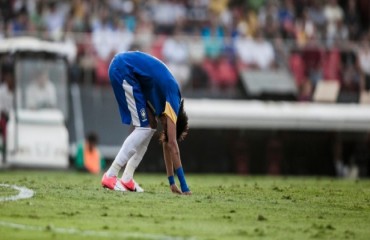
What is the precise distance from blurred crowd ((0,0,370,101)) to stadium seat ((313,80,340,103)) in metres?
0.15

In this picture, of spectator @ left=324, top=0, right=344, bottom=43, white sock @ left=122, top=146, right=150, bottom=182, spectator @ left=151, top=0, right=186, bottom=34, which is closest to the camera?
white sock @ left=122, top=146, right=150, bottom=182

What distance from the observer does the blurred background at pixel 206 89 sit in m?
31.0

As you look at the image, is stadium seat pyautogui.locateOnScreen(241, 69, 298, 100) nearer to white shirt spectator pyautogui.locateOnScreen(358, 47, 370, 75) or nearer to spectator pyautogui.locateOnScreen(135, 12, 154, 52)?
white shirt spectator pyautogui.locateOnScreen(358, 47, 370, 75)

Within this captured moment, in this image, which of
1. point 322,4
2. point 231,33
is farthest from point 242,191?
point 322,4

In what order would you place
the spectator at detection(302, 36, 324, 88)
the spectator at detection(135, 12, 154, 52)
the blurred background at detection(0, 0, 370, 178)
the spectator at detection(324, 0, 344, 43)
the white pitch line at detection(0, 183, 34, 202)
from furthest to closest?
the spectator at detection(324, 0, 344, 43)
the spectator at detection(302, 36, 324, 88)
the spectator at detection(135, 12, 154, 52)
the blurred background at detection(0, 0, 370, 178)
the white pitch line at detection(0, 183, 34, 202)

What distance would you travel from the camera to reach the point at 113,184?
1546cm

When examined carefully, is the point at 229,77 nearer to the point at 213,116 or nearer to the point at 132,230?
the point at 213,116

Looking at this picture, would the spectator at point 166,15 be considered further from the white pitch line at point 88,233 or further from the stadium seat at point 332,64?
the white pitch line at point 88,233

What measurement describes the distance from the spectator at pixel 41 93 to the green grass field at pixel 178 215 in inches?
573

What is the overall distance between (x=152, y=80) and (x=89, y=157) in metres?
14.2

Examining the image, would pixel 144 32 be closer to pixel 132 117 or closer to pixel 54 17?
pixel 54 17

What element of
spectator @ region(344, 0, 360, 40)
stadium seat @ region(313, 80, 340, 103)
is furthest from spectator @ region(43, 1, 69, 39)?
spectator @ region(344, 0, 360, 40)

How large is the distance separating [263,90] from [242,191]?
15217 millimetres

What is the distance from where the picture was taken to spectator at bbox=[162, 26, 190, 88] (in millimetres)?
31297
